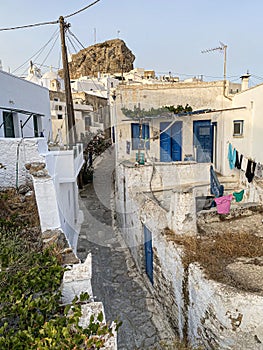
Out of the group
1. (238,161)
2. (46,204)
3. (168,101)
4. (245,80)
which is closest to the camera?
(46,204)

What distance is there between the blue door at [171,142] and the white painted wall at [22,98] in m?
7.17

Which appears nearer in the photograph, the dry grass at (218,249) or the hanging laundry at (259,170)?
the dry grass at (218,249)

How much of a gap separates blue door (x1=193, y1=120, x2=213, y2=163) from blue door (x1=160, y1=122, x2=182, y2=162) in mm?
970

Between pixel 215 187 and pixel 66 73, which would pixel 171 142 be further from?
pixel 66 73

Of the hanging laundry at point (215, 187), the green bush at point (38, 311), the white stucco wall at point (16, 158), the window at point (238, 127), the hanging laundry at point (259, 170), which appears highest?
the window at point (238, 127)

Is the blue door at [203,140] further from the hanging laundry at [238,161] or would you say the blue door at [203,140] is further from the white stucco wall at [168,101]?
the hanging laundry at [238,161]

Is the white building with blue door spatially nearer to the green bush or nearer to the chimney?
the chimney

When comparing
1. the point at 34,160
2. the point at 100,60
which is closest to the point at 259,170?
the point at 34,160

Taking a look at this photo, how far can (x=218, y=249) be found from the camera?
664 cm

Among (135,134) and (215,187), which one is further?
(135,134)

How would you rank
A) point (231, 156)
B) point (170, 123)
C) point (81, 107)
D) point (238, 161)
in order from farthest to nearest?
point (81, 107), point (170, 123), point (231, 156), point (238, 161)

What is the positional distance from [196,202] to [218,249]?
4.61 m

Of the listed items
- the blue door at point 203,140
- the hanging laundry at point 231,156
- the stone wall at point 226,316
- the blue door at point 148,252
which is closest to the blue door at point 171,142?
the blue door at point 203,140

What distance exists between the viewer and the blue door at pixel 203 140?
624 inches
